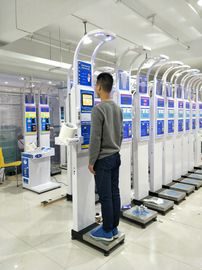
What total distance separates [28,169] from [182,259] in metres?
3.62

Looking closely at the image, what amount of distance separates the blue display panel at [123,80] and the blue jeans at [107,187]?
1398 millimetres

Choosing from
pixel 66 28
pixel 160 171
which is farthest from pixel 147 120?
pixel 66 28

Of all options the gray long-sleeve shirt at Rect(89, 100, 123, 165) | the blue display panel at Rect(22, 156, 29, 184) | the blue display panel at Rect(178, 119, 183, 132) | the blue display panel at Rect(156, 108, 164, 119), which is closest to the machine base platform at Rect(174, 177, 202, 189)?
the blue display panel at Rect(178, 119, 183, 132)

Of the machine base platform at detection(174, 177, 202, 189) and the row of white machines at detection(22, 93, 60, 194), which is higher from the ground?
the row of white machines at detection(22, 93, 60, 194)

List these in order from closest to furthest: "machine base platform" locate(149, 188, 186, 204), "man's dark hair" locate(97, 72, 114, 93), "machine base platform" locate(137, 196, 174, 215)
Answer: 1. "man's dark hair" locate(97, 72, 114, 93)
2. "machine base platform" locate(137, 196, 174, 215)
3. "machine base platform" locate(149, 188, 186, 204)

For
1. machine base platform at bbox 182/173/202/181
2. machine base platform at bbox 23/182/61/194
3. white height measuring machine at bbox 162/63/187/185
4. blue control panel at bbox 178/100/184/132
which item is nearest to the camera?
white height measuring machine at bbox 162/63/187/185

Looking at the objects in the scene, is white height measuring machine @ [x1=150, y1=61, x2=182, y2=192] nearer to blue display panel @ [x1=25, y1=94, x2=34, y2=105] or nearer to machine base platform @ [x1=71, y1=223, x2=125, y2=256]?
machine base platform @ [x1=71, y1=223, x2=125, y2=256]

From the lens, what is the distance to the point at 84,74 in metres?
2.73

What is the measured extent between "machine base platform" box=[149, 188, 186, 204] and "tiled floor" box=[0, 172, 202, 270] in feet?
0.45

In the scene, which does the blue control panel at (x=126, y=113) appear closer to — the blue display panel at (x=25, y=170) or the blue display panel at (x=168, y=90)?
the blue display panel at (x=168, y=90)

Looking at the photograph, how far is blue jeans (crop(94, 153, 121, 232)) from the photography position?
2391 mm

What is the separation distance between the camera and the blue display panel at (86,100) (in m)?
2.65

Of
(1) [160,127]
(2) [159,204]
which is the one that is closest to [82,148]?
(2) [159,204]

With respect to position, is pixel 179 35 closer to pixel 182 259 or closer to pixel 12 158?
pixel 182 259
